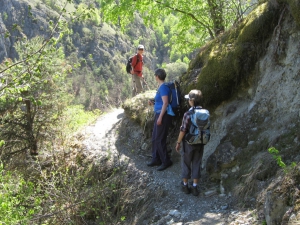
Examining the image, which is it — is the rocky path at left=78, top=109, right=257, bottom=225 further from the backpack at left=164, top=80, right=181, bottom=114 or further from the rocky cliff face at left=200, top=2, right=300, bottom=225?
the backpack at left=164, top=80, right=181, bottom=114

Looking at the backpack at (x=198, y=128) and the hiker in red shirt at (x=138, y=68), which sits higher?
the hiker in red shirt at (x=138, y=68)

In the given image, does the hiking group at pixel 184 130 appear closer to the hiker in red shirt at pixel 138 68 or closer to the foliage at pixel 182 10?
the foliage at pixel 182 10

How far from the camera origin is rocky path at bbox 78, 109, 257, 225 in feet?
14.9

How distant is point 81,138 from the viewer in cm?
931

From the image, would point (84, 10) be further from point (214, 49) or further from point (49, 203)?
point (49, 203)

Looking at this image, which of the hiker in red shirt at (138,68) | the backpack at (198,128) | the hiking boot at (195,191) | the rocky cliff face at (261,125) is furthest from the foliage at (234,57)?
the hiker in red shirt at (138,68)

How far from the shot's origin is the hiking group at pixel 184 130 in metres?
4.98

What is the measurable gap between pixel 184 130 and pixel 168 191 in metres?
1.37

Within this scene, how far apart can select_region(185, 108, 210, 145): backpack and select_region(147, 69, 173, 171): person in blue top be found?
3.53 ft

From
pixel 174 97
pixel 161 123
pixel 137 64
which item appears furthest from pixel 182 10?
pixel 161 123

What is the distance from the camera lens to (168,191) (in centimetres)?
577

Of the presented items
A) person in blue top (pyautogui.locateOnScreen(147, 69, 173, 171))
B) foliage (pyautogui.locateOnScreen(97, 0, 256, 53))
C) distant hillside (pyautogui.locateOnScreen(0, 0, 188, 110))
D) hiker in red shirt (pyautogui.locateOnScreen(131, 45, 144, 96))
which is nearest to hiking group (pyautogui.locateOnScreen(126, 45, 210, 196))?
person in blue top (pyautogui.locateOnScreen(147, 69, 173, 171))

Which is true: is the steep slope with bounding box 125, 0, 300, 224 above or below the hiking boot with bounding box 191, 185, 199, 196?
above

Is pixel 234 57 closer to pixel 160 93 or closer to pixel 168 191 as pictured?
pixel 160 93
